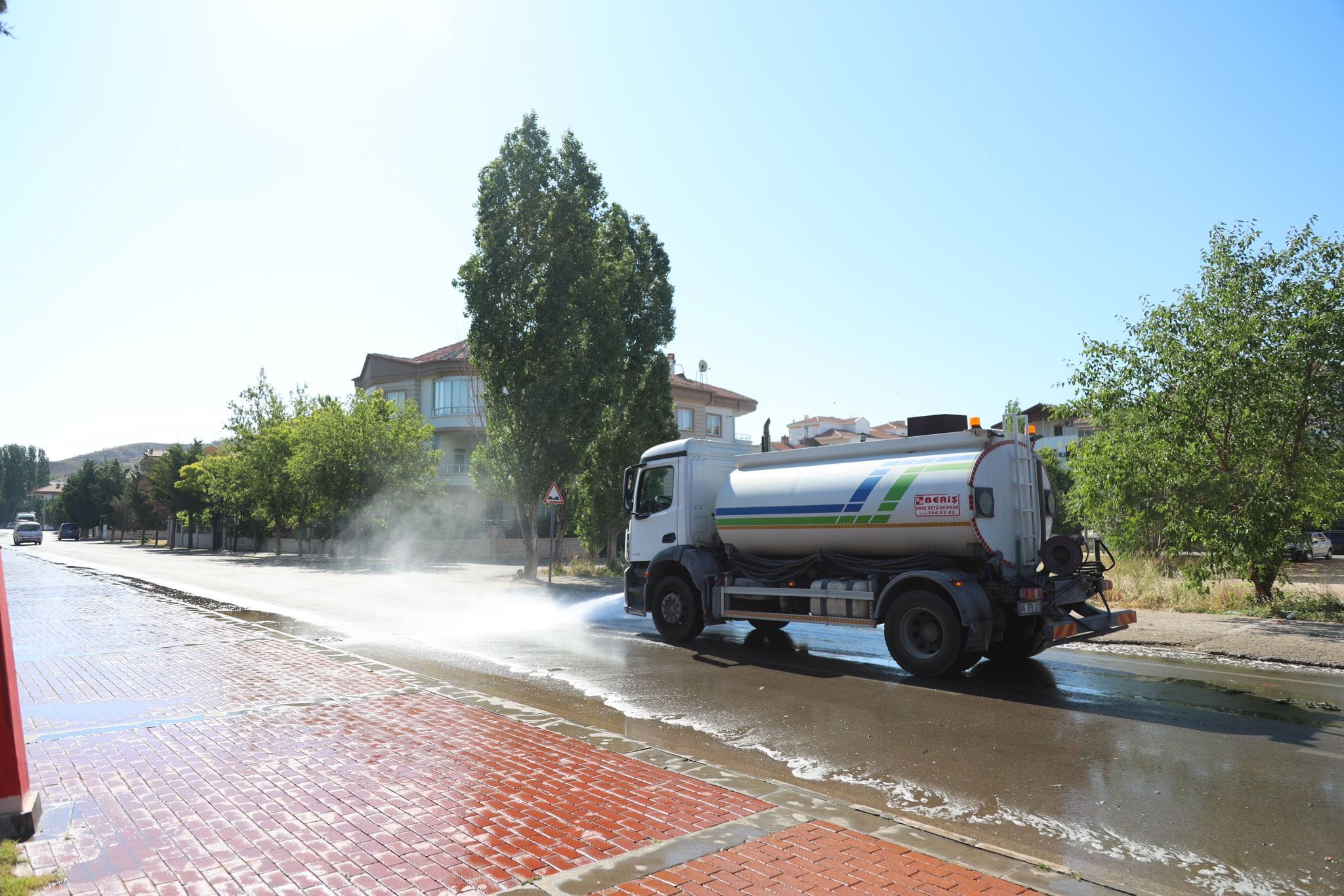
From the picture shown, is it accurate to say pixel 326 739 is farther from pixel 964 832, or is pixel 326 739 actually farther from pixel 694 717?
pixel 964 832

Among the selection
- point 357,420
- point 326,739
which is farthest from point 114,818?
point 357,420

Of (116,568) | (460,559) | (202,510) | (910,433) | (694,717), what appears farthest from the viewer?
(202,510)

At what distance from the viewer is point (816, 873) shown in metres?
4.06

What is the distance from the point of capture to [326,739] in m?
6.65

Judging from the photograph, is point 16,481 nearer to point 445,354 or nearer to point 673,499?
point 445,354

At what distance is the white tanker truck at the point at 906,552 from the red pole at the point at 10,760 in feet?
26.1

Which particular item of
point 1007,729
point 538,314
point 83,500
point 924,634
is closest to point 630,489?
point 924,634

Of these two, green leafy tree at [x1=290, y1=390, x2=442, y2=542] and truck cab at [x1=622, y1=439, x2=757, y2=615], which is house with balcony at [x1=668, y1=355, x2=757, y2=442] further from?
truck cab at [x1=622, y1=439, x2=757, y2=615]

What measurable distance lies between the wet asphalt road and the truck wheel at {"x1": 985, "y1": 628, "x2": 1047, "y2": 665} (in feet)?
0.67

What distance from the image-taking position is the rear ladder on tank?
10203 mm

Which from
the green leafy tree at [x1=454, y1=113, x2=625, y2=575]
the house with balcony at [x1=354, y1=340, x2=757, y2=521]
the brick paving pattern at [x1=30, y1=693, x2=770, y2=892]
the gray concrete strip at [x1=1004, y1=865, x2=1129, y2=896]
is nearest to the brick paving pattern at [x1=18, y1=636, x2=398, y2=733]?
the brick paving pattern at [x1=30, y1=693, x2=770, y2=892]

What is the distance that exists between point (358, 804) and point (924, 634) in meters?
6.68

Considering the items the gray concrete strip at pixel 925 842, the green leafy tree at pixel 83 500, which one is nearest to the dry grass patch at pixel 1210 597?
the gray concrete strip at pixel 925 842

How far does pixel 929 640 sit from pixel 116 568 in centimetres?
3219
